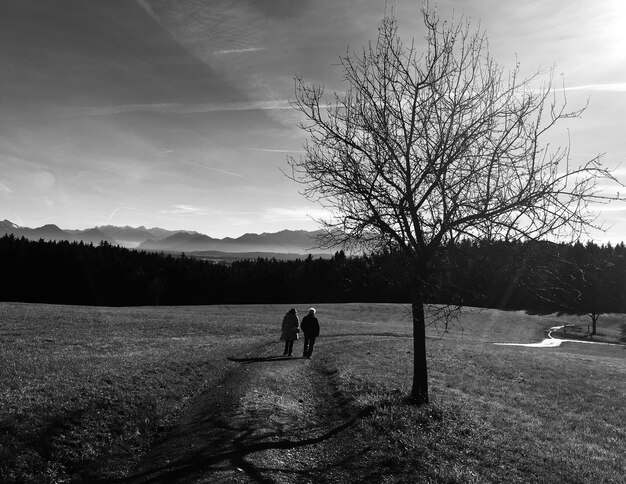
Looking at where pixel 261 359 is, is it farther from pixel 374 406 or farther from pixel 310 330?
pixel 374 406

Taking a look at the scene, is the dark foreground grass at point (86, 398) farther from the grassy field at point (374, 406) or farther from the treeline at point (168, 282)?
the treeline at point (168, 282)

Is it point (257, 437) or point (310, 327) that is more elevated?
point (310, 327)

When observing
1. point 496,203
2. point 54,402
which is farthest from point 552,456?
point 54,402

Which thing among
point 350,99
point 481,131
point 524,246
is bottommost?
point 524,246

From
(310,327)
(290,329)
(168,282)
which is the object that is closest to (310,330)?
(310,327)

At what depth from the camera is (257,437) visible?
440 inches

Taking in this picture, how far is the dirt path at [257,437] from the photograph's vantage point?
29.8 feet

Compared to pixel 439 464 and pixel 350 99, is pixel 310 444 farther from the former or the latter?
pixel 350 99

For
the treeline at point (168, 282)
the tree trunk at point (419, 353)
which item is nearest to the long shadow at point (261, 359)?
the tree trunk at point (419, 353)

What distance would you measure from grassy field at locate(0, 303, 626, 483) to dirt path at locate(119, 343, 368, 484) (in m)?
0.65

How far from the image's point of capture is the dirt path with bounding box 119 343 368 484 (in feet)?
29.8

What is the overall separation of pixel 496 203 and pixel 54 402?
565 inches

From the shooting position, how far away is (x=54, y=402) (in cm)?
1179

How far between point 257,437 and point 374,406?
4652mm
